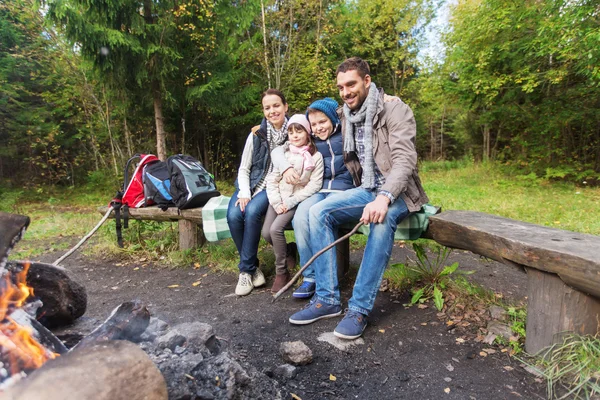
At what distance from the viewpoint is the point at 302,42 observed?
9828 millimetres

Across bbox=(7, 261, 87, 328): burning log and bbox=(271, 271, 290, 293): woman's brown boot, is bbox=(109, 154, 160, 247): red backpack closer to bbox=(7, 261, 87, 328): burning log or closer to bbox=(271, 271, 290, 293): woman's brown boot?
bbox=(271, 271, 290, 293): woman's brown boot

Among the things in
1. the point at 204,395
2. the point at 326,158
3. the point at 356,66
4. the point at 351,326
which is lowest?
the point at 351,326

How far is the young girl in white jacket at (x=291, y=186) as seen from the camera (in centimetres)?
303

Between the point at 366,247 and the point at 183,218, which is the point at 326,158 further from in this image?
the point at 183,218

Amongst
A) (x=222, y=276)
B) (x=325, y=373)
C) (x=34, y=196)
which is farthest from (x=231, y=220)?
(x=34, y=196)

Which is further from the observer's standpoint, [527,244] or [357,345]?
[357,345]

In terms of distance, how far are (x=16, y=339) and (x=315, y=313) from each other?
170 cm

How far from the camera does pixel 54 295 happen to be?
195 centimetres

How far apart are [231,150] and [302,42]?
3682 mm

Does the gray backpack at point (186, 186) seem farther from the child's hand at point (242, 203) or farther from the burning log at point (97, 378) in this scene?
the burning log at point (97, 378)

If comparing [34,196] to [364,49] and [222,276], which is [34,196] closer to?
[222,276]

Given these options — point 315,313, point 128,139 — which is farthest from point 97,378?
point 128,139

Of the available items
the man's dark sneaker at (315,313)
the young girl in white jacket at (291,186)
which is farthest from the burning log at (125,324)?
the young girl in white jacket at (291,186)

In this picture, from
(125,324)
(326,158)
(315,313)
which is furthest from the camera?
(326,158)
